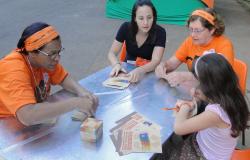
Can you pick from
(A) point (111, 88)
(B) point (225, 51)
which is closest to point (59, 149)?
(A) point (111, 88)

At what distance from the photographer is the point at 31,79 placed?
6.40 ft

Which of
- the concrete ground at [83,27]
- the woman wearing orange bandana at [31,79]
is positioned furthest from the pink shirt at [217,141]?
the concrete ground at [83,27]

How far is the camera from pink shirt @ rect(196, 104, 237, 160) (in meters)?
1.73

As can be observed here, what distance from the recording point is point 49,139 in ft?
5.60

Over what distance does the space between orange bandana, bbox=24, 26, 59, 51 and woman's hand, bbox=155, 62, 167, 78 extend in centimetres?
95

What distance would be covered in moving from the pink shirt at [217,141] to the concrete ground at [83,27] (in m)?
2.32

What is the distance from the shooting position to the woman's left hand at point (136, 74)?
7.96 ft

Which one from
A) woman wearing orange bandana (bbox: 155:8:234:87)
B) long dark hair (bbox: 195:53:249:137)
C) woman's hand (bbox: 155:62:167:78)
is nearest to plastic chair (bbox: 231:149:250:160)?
long dark hair (bbox: 195:53:249:137)

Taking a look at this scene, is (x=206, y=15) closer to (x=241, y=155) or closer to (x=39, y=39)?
(x=241, y=155)

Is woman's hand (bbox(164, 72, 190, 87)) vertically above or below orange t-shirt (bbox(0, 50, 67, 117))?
below

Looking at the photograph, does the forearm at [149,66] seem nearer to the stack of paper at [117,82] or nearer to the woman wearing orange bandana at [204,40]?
the woman wearing orange bandana at [204,40]

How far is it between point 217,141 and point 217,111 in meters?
0.21

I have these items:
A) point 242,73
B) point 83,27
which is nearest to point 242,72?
point 242,73

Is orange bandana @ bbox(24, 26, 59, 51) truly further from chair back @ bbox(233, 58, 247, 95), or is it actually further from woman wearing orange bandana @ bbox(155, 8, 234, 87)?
chair back @ bbox(233, 58, 247, 95)
